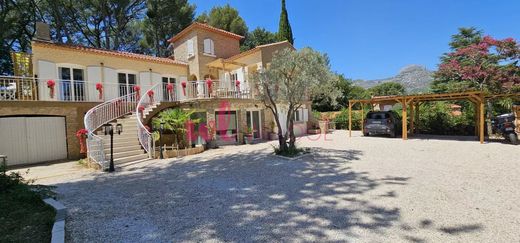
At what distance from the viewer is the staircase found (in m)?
9.59

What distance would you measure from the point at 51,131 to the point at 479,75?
22636 mm

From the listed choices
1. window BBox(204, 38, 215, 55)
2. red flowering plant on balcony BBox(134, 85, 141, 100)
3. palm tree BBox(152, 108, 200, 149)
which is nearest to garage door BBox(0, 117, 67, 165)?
red flowering plant on balcony BBox(134, 85, 141, 100)

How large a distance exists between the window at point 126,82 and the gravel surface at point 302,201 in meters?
6.41

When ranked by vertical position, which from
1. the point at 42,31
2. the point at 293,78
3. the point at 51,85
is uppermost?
the point at 42,31

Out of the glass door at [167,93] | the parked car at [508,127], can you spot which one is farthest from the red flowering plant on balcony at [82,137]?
the parked car at [508,127]

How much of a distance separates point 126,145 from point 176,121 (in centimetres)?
218

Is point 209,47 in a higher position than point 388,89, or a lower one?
higher

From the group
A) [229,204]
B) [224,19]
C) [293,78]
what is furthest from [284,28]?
[229,204]

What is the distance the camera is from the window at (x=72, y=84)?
11.7 meters

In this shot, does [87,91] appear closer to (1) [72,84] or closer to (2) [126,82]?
(1) [72,84]

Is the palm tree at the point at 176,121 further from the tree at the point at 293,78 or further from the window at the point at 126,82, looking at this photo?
the tree at the point at 293,78

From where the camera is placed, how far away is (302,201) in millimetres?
4688

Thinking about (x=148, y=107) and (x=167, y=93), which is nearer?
(x=148, y=107)

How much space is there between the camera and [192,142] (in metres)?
12.2
